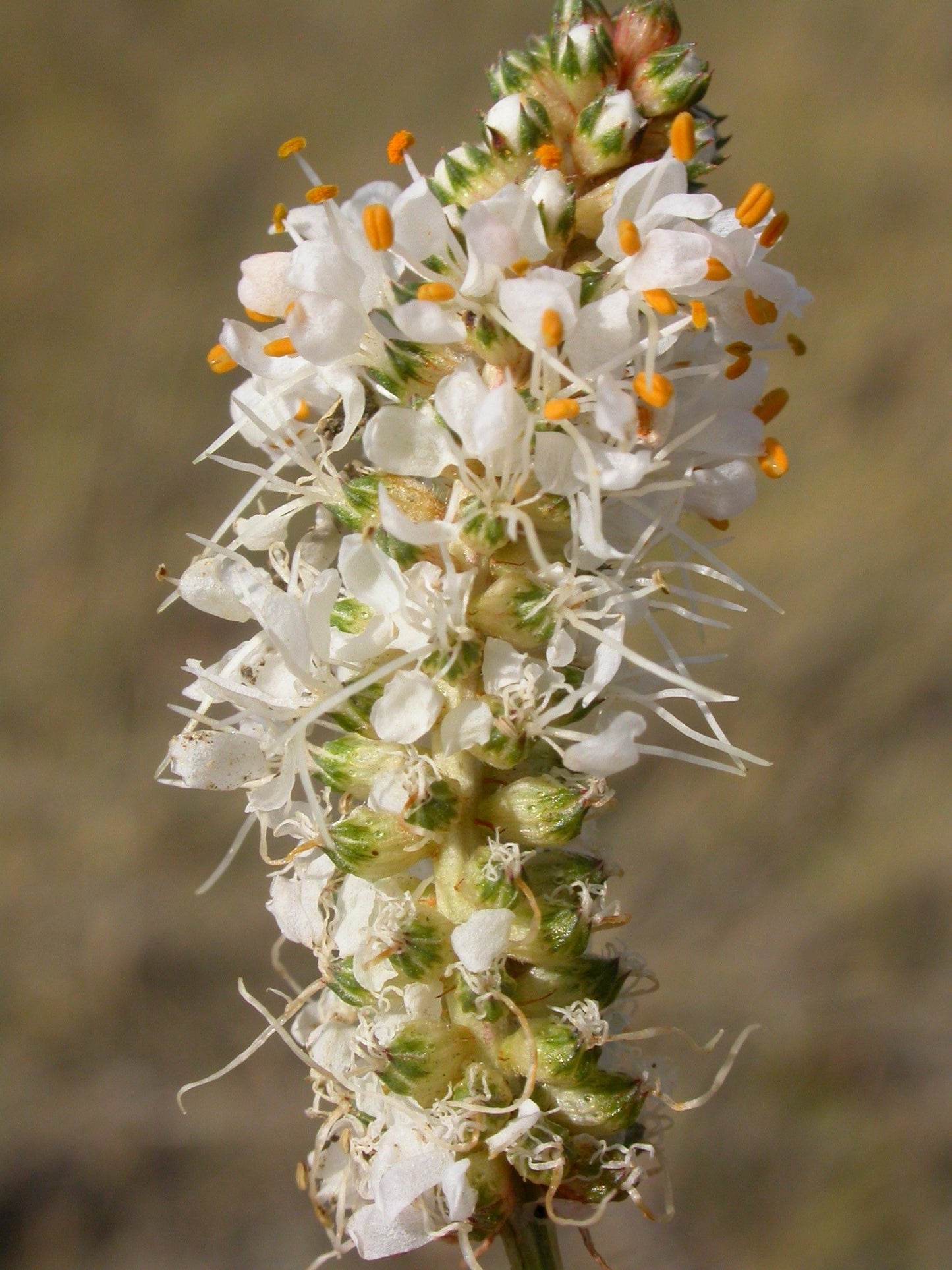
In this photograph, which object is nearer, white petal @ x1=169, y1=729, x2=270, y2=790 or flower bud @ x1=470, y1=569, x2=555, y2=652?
flower bud @ x1=470, y1=569, x2=555, y2=652

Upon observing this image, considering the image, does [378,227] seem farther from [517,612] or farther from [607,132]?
[517,612]

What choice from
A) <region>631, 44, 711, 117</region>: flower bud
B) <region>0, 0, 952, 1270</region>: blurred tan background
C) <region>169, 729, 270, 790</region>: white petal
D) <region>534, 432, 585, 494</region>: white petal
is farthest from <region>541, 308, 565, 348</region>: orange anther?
<region>0, 0, 952, 1270</region>: blurred tan background

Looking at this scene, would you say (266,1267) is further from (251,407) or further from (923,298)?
(923,298)

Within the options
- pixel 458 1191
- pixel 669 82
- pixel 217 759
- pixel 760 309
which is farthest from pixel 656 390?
pixel 458 1191

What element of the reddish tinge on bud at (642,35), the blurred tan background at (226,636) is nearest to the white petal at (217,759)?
the reddish tinge on bud at (642,35)

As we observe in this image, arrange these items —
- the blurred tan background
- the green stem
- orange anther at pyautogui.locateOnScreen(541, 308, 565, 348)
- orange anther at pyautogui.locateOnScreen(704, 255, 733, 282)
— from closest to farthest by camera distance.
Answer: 1. orange anther at pyautogui.locateOnScreen(541, 308, 565, 348)
2. orange anther at pyautogui.locateOnScreen(704, 255, 733, 282)
3. the green stem
4. the blurred tan background

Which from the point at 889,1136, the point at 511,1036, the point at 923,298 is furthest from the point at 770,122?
the point at 511,1036

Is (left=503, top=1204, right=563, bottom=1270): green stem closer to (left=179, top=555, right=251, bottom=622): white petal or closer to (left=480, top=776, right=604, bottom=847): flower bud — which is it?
(left=480, top=776, right=604, bottom=847): flower bud
